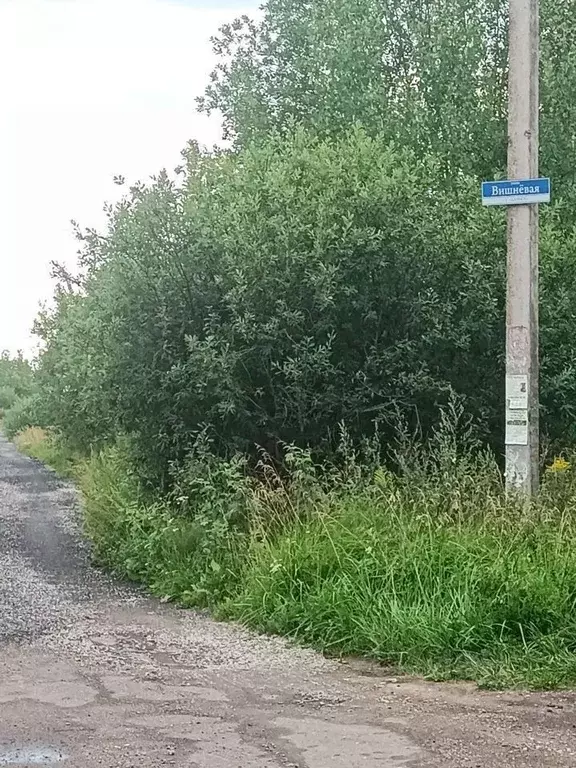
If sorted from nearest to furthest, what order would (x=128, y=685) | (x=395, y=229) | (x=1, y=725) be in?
(x=1, y=725) → (x=128, y=685) → (x=395, y=229)

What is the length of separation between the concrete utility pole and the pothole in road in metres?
4.50

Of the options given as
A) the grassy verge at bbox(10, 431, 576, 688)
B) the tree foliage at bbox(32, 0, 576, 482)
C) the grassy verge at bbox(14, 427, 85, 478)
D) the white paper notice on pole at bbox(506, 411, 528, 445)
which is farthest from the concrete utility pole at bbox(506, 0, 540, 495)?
the grassy verge at bbox(14, 427, 85, 478)

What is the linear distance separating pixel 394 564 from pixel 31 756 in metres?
3.00

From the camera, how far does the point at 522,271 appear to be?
27.5 feet

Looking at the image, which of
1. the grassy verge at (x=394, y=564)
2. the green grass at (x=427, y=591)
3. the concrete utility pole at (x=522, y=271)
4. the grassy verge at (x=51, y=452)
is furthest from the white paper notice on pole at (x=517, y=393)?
the grassy verge at (x=51, y=452)

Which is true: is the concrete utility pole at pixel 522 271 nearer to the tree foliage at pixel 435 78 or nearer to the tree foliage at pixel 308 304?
the tree foliage at pixel 308 304

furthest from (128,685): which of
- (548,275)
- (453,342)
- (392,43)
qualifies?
(392,43)

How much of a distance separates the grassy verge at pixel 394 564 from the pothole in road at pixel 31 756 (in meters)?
2.31

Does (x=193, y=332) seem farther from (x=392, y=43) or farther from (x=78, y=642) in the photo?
(x=392, y=43)

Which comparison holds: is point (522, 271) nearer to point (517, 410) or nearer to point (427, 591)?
point (517, 410)

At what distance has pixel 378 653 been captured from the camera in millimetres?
6547

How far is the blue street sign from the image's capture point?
823cm

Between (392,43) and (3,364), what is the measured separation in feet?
306

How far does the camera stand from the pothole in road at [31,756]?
486 centimetres
